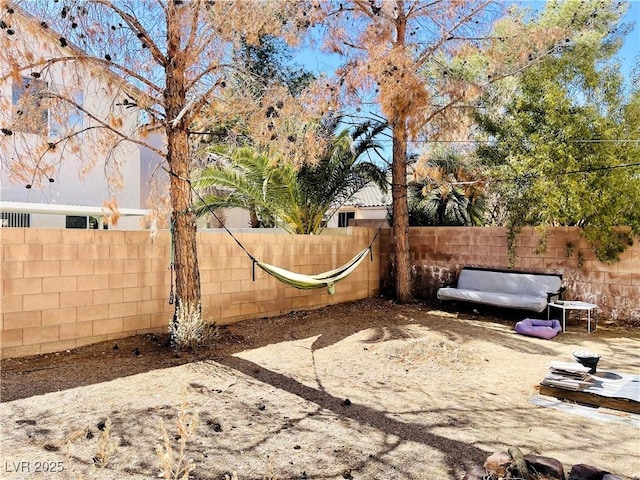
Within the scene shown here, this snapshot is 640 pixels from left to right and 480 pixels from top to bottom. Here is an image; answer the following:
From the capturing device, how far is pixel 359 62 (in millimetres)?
7062

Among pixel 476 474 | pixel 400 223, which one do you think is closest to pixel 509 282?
pixel 400 223

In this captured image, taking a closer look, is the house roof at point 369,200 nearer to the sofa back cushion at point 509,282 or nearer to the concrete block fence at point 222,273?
the concrete block fence at point 222,273

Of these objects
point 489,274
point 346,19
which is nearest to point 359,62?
point 346,19

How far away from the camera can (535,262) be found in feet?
23.2

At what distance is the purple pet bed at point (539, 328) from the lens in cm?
561

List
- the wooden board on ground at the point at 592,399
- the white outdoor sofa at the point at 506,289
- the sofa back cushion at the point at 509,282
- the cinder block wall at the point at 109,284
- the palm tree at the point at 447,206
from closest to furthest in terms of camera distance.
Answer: the wooden board on ground at the point at 592,399
the cinder block wall at the point at 109,284
the white outdoor sofa at the point at 506,289
the sofa back cushion at the point at 509,282
the palm tree at the point at 447,206

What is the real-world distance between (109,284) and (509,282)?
5515 millimetres

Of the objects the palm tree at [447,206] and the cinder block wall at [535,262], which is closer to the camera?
the cinder block wall at [535,262]

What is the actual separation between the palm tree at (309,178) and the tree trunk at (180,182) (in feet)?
10.3

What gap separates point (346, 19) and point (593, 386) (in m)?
6.04

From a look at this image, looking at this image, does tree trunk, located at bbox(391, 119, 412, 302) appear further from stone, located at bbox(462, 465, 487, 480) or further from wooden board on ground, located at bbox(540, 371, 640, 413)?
stone, located at bbox(462, 465, 487, 480)

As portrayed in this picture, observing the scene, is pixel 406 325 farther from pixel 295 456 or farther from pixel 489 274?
pixel 295 456

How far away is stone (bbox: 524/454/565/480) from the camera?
2119 mm

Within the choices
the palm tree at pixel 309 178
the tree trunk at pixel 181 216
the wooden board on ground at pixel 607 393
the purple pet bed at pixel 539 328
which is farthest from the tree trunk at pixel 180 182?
the purple pet bed at pixel 539 328
